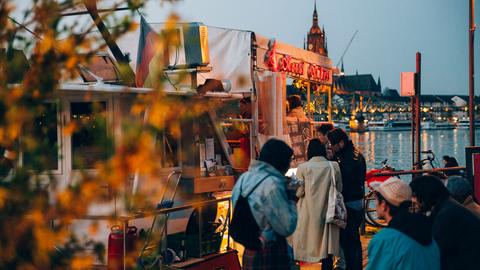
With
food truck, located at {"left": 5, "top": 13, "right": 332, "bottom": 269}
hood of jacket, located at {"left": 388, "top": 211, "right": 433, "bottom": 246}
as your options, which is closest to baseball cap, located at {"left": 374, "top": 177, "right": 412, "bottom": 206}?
hood of jacket, located at {"left": 388, "top": 211, "right": 433, "bottom": 246}

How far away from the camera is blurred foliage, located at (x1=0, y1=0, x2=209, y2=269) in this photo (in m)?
1.95

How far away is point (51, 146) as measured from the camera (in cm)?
220

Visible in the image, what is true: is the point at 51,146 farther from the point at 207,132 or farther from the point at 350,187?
the point at 207,132

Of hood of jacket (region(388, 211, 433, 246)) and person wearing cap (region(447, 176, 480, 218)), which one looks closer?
hood of jacket (region(388, 211, 433, 246))

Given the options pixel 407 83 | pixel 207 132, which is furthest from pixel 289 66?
pixel 407 83

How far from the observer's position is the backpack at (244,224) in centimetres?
523

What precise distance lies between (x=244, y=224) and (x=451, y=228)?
4.64 ft

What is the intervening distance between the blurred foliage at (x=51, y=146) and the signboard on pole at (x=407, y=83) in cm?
1483

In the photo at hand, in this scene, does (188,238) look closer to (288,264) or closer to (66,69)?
(288,264)

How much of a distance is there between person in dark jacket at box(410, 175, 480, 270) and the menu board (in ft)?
20.0

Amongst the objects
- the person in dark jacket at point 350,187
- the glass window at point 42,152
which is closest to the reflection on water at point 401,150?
the person in dark jacket at point 350,187

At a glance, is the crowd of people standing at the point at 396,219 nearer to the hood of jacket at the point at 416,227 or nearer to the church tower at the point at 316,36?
the hood of jacket at the point at 416,227

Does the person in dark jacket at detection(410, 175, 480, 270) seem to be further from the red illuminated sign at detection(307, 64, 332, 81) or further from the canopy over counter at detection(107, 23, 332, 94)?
the red illuminated sign at detection(307, 64, 332, 81)

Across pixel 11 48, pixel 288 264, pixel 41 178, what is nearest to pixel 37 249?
pixel 41 178
